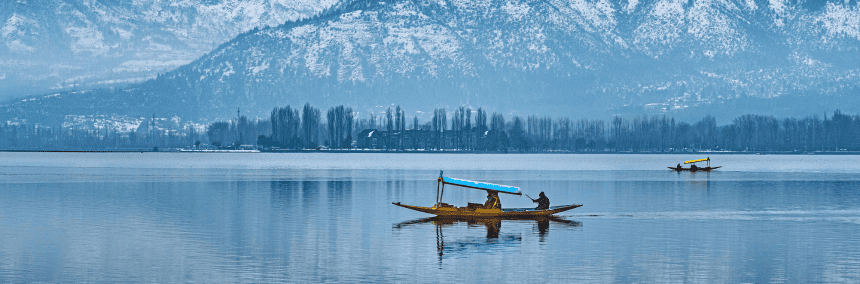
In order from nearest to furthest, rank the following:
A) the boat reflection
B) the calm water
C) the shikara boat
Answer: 1. the calm water
2. the boat reflection
3. the shikara boat

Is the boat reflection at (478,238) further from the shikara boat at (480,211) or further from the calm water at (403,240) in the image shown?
the shikara boat at (480,211)

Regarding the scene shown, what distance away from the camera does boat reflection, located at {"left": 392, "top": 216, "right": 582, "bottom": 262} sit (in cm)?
4262

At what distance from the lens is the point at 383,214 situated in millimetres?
60844

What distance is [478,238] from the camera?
4725cm

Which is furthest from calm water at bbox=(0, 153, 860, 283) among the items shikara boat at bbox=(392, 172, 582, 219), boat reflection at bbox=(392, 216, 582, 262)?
shikara boat at bbox=(392, 172, 582, 219)

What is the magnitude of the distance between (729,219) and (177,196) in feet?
147

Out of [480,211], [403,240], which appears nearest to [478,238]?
[403,240]

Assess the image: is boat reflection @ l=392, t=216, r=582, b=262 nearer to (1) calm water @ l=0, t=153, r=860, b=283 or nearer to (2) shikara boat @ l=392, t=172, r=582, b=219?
(1) calm water @ l=0, t=153, r=860, b=283

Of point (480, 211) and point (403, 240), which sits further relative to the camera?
point (480, 211)

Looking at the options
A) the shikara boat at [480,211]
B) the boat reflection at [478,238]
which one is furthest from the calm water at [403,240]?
the shikara boat at [480,211]

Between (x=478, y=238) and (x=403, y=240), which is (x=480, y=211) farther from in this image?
(x=403, y=240)

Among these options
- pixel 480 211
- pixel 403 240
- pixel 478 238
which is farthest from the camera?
pixel 480 211

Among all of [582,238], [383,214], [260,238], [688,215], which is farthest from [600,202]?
[260,238]

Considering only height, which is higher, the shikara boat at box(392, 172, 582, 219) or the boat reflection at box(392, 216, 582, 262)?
the shikara boat at box(392, 172, 582, 219)
